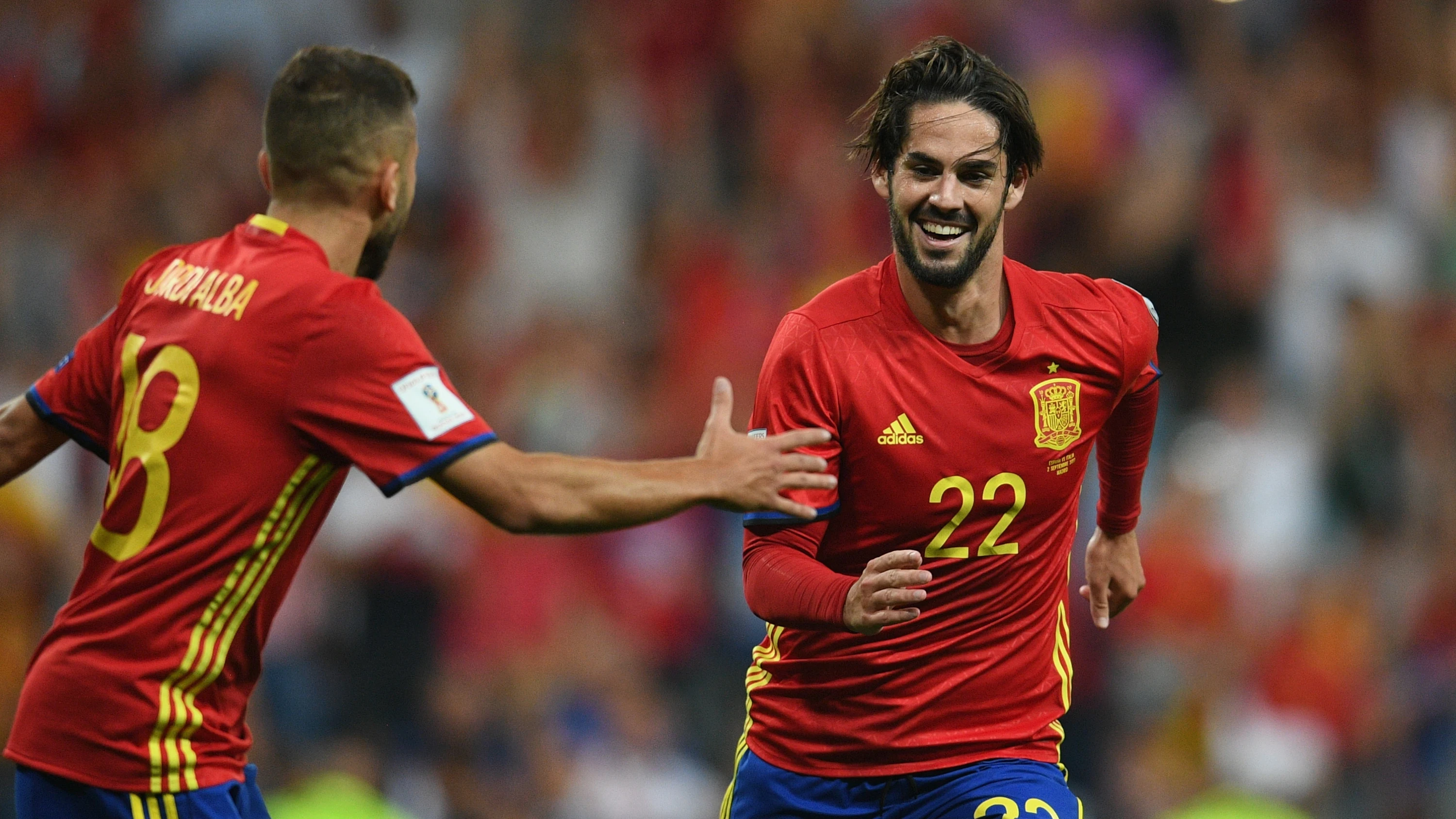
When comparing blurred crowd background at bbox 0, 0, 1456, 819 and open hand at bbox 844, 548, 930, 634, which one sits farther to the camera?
blurred crowd background at bbox 0, 0, 1456, 819

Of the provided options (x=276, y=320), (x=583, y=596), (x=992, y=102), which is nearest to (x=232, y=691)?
(x=276, y=320)

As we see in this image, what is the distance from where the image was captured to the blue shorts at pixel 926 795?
4.21 meters

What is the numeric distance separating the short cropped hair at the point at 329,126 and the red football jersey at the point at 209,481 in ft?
0.81

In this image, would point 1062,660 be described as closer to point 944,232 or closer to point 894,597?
point 894,597

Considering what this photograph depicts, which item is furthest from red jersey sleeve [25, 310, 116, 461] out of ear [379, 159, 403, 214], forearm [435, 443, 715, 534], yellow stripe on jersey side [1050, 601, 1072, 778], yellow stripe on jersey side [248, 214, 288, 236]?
yellow stripe on jersey side [1050, 601, 1072, 778]

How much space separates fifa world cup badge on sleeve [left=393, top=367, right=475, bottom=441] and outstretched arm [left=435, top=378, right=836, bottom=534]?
0.08m

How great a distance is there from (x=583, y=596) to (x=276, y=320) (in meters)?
5.20

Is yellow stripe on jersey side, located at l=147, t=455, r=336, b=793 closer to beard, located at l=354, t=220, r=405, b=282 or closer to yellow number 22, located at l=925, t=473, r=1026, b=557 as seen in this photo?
beard, located at l=354, t=220, r=405, b=282

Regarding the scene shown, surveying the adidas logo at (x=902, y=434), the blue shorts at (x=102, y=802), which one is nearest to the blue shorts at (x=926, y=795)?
the adidas logo at (x=902, y=434)

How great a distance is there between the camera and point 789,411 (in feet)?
13.9

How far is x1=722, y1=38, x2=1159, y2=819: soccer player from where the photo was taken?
14.1 feet

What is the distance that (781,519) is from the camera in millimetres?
4172

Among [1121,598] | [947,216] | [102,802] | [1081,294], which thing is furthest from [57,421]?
[1121,598]

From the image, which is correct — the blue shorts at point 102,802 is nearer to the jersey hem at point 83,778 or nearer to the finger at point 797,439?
the jersey hem at point 83,778
